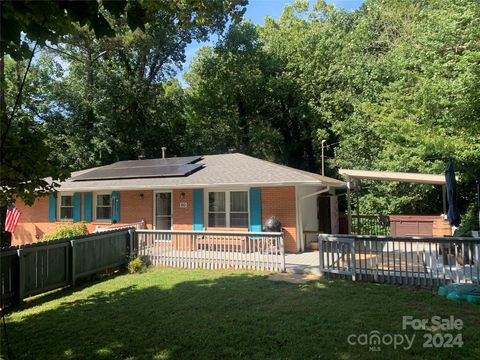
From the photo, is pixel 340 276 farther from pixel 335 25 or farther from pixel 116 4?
pixel 335 25

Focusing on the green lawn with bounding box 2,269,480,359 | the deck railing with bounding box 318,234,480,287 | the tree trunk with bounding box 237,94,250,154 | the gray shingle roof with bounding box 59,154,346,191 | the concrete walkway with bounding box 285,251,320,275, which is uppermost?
the tree trunk with bounding box 237,94,250,154

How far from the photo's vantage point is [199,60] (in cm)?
3153

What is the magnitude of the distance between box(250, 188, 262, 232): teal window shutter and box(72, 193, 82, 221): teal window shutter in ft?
Result: 27.4

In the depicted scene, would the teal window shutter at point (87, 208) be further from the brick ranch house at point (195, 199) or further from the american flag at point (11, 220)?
the american flag at point (11, 220)

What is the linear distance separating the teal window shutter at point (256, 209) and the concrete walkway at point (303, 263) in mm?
1690

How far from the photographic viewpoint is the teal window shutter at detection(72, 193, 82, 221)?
53.6 ft

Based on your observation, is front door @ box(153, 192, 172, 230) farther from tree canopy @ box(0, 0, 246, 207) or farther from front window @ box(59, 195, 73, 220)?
tree canopy @ box(0, 0, 246, 207)

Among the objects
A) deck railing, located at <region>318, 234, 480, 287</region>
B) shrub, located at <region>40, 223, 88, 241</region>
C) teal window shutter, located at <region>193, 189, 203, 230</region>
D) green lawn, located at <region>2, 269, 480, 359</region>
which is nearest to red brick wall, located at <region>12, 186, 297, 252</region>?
teal window shutter, located at <region>193, 189, 203, 230</region>

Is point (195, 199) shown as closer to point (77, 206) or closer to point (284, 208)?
point (284, 208)

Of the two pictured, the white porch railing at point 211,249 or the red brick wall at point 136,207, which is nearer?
the white porch railing at point 211,249

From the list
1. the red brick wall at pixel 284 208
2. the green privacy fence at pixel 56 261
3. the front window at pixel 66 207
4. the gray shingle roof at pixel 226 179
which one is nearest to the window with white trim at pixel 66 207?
the front window at pixel 66 207

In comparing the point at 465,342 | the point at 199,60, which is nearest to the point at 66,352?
the point at 465,342

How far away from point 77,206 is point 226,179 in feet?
25.5

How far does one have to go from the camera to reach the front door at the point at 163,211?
15062 mm
